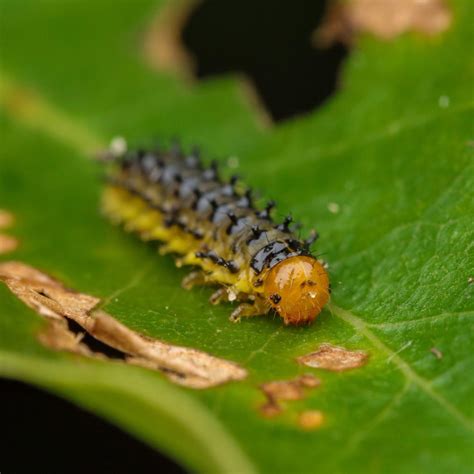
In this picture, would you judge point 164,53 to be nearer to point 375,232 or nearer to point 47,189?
point 47,189

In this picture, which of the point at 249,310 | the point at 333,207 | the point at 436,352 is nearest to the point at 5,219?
the point at 249,310

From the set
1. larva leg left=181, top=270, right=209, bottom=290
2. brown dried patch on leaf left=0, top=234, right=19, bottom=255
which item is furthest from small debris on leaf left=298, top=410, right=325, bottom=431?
brown dried patch on leaf left=0, top=234, right=19, bottom=255

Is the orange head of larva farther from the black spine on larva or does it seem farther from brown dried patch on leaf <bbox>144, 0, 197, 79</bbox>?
brown dried patch on leaf <bbox>144, 0, 197, 79</bbox>

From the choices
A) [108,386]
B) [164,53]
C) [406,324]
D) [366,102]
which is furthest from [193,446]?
[164,53]

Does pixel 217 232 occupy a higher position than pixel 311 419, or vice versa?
pixel 217 232

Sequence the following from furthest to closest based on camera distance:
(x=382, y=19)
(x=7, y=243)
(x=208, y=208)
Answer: (x=382, y=19)
(x=7, y=243)
(x=208, y=208)

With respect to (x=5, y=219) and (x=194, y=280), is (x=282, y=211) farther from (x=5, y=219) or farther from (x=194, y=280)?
(x=5, y=219)
